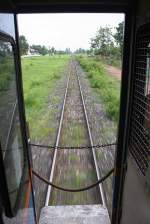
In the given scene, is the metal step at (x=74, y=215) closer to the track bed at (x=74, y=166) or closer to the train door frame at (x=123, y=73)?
the track bed at (x=74, y=166)

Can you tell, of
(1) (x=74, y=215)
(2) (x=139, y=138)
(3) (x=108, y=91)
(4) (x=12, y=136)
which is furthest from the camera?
(3) (x=108, y=91)

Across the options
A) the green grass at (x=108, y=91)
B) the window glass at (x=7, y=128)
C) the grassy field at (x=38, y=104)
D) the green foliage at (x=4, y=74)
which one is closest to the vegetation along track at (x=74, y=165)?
the grassy field at (x=38, y=104)

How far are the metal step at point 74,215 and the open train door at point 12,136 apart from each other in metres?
0.73

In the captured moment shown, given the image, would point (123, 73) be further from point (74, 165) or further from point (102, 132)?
point (102, 132)

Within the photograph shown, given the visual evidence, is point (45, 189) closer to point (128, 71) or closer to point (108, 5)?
point (128, 71)

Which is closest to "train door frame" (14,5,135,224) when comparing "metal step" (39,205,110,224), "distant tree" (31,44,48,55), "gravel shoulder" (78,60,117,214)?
"metal step" (39,205,110,224)

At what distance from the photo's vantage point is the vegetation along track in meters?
4.74

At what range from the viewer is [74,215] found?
3.95m

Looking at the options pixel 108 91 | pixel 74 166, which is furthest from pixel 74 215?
pixel 108 91

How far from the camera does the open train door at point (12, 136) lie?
1613 millimetres

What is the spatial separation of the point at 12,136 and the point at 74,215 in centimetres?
231

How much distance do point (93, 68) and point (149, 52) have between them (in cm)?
1893

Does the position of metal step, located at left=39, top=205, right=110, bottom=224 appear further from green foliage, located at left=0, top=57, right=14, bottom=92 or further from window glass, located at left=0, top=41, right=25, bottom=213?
green foliage, located at left=0, top=57, right=14, bottom=92

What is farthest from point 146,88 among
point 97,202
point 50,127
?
point 50,127
